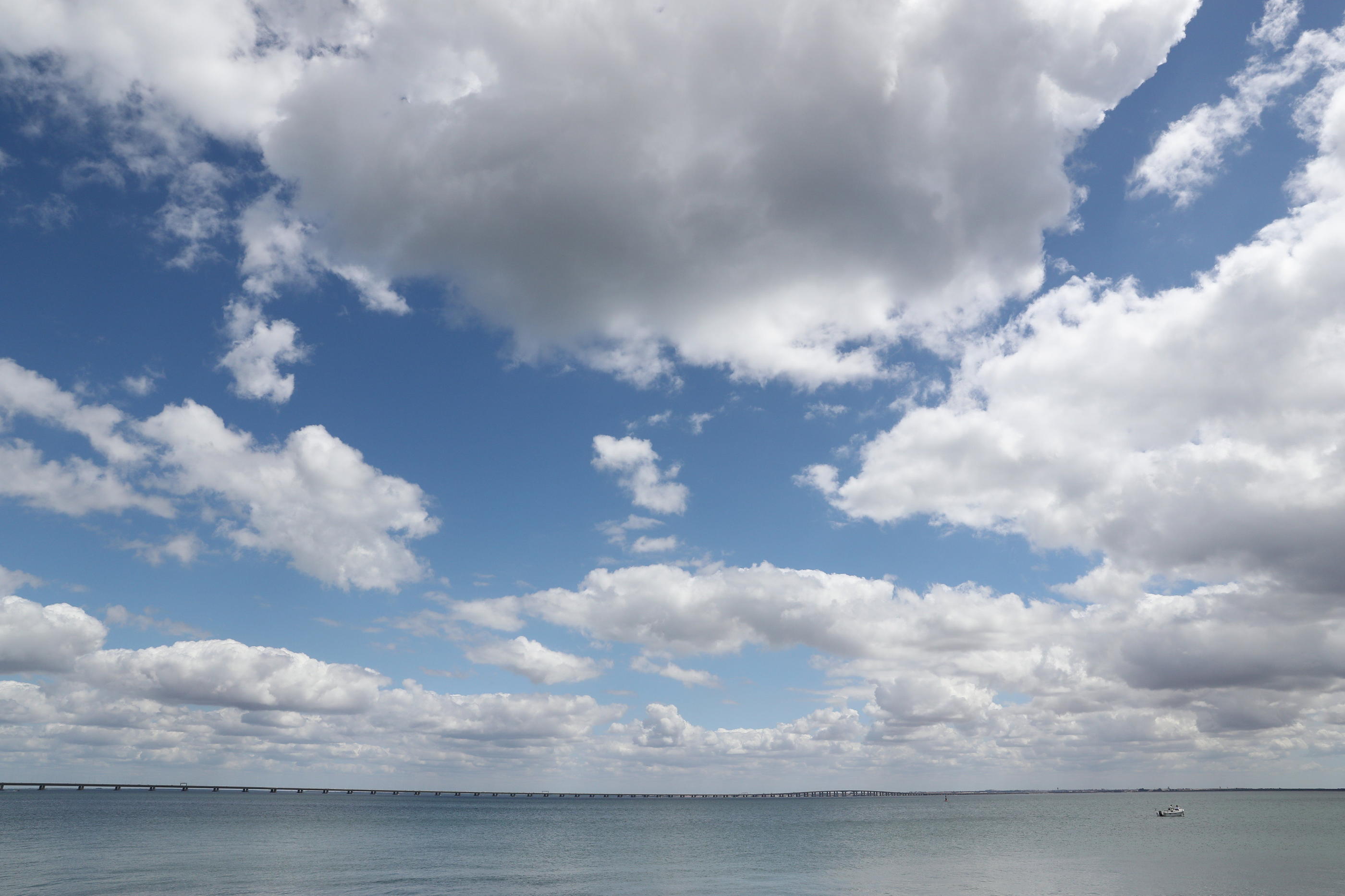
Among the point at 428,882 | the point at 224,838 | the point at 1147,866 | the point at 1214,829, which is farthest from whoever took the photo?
the point at 1214,829

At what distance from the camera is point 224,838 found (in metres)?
136

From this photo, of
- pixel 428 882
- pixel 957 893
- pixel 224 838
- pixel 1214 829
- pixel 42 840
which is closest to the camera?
pixel 957 893

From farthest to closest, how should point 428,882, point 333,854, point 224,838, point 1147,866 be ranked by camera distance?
point 224,838 < point 333,854 < point 1147,866 < point 428,882

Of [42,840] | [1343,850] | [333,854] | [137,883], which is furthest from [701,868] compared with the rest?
[42,840]

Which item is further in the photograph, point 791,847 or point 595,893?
point 791,847

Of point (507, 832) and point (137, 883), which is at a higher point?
point (137, 883)

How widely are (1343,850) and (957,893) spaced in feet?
288

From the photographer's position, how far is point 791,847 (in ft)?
456

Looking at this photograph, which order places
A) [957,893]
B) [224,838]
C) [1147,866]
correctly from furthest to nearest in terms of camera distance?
[224,838]
[1147,866]
[957,893]

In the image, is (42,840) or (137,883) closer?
(137,883)

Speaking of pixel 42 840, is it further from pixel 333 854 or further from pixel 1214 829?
pixel 1214 829

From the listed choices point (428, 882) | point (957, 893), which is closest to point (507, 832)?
point (428, 882)

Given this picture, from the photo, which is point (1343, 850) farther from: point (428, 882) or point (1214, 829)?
point (428, 882)

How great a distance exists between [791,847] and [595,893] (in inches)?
2932
